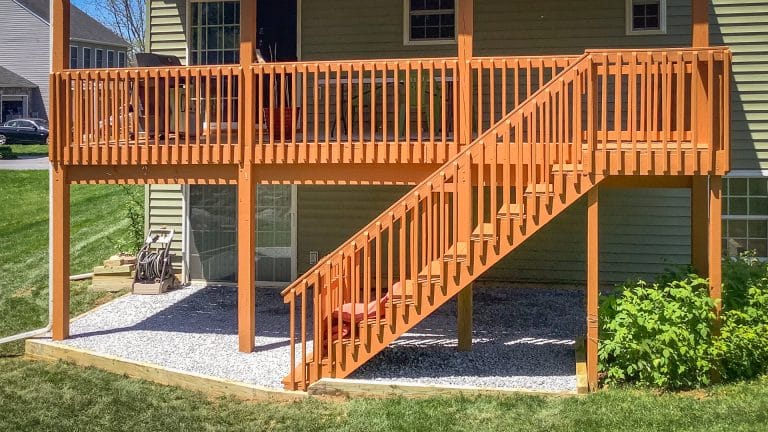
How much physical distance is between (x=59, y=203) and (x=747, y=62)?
352 inches

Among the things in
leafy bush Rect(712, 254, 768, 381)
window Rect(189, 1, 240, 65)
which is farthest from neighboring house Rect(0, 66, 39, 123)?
leafy bush Rect(712, 254, 768, 381)

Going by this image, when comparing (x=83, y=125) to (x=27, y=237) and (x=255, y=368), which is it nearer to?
(x=255, y=368)

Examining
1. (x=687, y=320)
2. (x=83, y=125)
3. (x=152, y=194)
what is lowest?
(x=687, y=320)

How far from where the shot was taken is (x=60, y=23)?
837 centimetres

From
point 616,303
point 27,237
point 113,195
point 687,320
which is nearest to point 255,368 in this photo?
point 616,303

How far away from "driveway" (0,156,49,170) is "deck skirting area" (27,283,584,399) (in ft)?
49.6

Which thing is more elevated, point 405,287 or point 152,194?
point 152,194

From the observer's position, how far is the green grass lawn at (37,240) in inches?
403

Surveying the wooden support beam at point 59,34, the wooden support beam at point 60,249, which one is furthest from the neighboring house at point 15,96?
the wooden support beam at point 60,249

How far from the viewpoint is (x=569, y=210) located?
1123 centimetres

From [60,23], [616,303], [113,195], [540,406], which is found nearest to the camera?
[540,406]

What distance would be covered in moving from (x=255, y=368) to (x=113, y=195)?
13.5 metres

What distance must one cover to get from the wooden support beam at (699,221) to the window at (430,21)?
4.40m

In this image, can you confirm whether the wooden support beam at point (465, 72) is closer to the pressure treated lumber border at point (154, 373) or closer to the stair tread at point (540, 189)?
the stair tread at point (540, 189)
